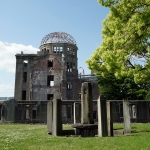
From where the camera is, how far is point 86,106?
1007cm

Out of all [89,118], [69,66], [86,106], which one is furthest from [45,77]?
[89,118]

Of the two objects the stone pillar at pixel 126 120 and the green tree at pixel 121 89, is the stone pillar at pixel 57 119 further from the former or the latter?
the green tree at pixel 121 89

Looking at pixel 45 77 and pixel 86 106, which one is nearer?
pixel 86 106

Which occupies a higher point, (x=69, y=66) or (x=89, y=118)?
(x=69, y=66)

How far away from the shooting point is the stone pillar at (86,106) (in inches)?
387

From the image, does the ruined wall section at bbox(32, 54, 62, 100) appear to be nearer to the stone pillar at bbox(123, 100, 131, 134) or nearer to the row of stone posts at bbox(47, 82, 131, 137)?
the stone pillar at bbox(123, 100, 131, 134)

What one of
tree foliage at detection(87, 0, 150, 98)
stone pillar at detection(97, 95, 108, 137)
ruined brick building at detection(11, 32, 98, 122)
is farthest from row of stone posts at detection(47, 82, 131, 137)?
ruined brick building at detection(11, 32, 98, 122)

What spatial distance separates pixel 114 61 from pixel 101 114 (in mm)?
3267

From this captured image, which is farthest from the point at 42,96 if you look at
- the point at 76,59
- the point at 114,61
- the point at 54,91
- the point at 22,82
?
the point at 114,61

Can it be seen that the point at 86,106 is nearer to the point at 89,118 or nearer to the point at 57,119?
the point at 89,118

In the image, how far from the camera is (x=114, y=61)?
10.9 m

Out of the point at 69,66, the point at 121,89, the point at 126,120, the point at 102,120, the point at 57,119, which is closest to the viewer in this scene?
the point at 102,120

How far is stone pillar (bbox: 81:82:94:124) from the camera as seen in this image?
9.82 metres

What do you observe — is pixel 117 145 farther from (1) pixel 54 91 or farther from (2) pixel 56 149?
(1) pixel 54 91
